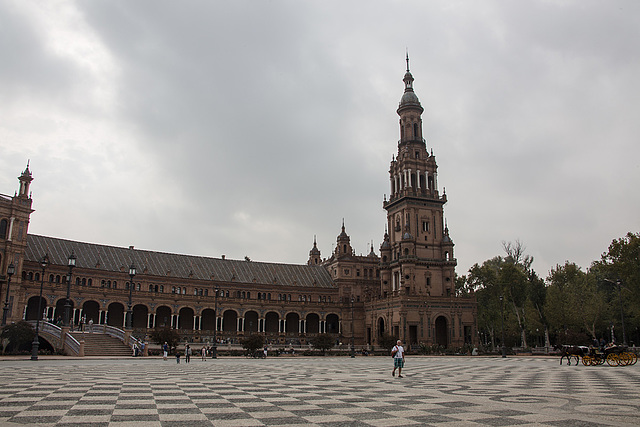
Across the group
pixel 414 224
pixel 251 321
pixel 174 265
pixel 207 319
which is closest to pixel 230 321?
pixel 251 321

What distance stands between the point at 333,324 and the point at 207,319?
23.0 m

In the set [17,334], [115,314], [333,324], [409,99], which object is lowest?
[17,334]

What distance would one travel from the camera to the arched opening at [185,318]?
80.0 meters

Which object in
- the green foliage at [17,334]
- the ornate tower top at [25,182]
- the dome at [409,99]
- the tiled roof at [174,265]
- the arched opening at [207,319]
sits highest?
the dome at [409,99]

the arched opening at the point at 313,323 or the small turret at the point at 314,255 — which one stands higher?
the small turret at the point at 314,255

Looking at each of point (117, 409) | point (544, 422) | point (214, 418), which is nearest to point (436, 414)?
point (544, 422)

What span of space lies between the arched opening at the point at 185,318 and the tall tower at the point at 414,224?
107ft

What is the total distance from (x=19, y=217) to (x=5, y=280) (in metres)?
7.58

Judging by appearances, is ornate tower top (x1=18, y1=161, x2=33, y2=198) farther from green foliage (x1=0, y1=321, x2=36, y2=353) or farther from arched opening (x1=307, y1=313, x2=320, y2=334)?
arched opening (x1=307, y1=313, x2=320, y2=334)

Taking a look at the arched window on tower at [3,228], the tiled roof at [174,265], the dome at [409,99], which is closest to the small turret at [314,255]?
the tiled roof at [174,265]

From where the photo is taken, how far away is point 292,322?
297 feet

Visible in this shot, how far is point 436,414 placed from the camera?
10.6 metres

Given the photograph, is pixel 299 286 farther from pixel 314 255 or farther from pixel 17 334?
pixel 17 334

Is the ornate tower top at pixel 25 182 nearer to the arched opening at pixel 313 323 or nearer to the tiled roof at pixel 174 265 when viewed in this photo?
the tiled roof at pixel 174 265
